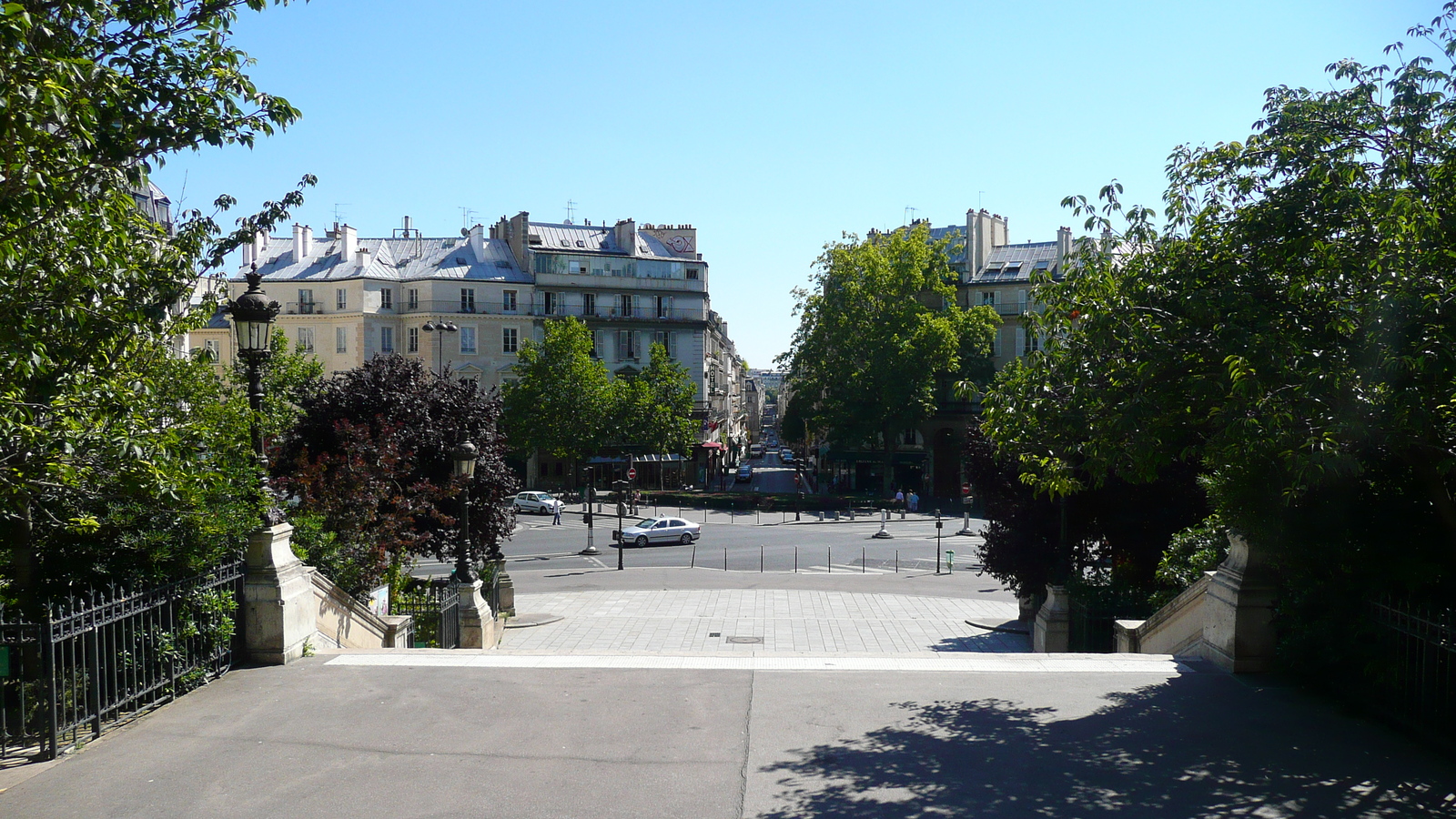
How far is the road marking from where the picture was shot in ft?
33.0

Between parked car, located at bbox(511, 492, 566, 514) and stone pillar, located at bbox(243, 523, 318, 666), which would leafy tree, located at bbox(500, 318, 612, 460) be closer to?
parked car, located at bbox(511, 492, 566, 514)

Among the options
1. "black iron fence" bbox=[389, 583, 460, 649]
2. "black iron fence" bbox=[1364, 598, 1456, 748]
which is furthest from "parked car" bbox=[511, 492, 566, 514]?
"black iron fence" bbox=[1364, 598, 1456, 748]

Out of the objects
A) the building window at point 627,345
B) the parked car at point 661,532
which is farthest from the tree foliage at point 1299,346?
the building window at point 627,345

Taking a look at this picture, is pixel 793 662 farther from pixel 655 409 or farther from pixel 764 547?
pixel 655 409

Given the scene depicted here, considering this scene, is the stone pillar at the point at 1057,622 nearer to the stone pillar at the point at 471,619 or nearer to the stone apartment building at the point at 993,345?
the stone pillar at the point at 471,619

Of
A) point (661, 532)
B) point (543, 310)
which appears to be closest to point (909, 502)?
point (661, 532)

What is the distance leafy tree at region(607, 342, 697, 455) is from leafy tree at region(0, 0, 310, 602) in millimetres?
47931

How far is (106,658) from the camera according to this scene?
779 cm

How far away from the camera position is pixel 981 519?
162 feet

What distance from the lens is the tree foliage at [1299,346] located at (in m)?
6.80

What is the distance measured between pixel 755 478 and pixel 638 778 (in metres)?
72.4

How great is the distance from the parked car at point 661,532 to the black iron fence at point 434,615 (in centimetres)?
2242

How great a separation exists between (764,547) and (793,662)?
27637mm

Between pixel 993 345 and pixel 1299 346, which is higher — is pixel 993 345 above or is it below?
above
